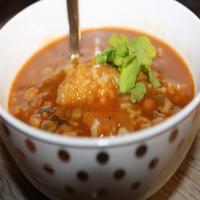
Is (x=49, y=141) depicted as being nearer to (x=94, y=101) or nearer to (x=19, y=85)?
(x=94, y=101)

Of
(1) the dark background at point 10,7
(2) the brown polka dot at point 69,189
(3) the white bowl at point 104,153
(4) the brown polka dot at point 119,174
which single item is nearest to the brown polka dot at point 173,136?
(3) the white bowl at point 104,153

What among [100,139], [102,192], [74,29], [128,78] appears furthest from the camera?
[74,29]

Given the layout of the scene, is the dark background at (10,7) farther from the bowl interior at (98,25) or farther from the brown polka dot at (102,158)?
the brown polka dot at (102,158)

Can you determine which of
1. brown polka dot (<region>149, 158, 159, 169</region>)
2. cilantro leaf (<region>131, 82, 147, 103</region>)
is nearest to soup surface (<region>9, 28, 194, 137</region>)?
cilantro leaf (<region>131, 82, 147, 103</region>)

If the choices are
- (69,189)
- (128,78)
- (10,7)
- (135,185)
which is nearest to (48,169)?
(69,189)

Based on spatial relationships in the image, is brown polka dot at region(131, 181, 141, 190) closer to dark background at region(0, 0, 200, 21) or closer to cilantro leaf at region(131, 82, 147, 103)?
cilantro leaf at region(131, 82, 147, 103)

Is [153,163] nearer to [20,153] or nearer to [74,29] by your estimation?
[20,153]
